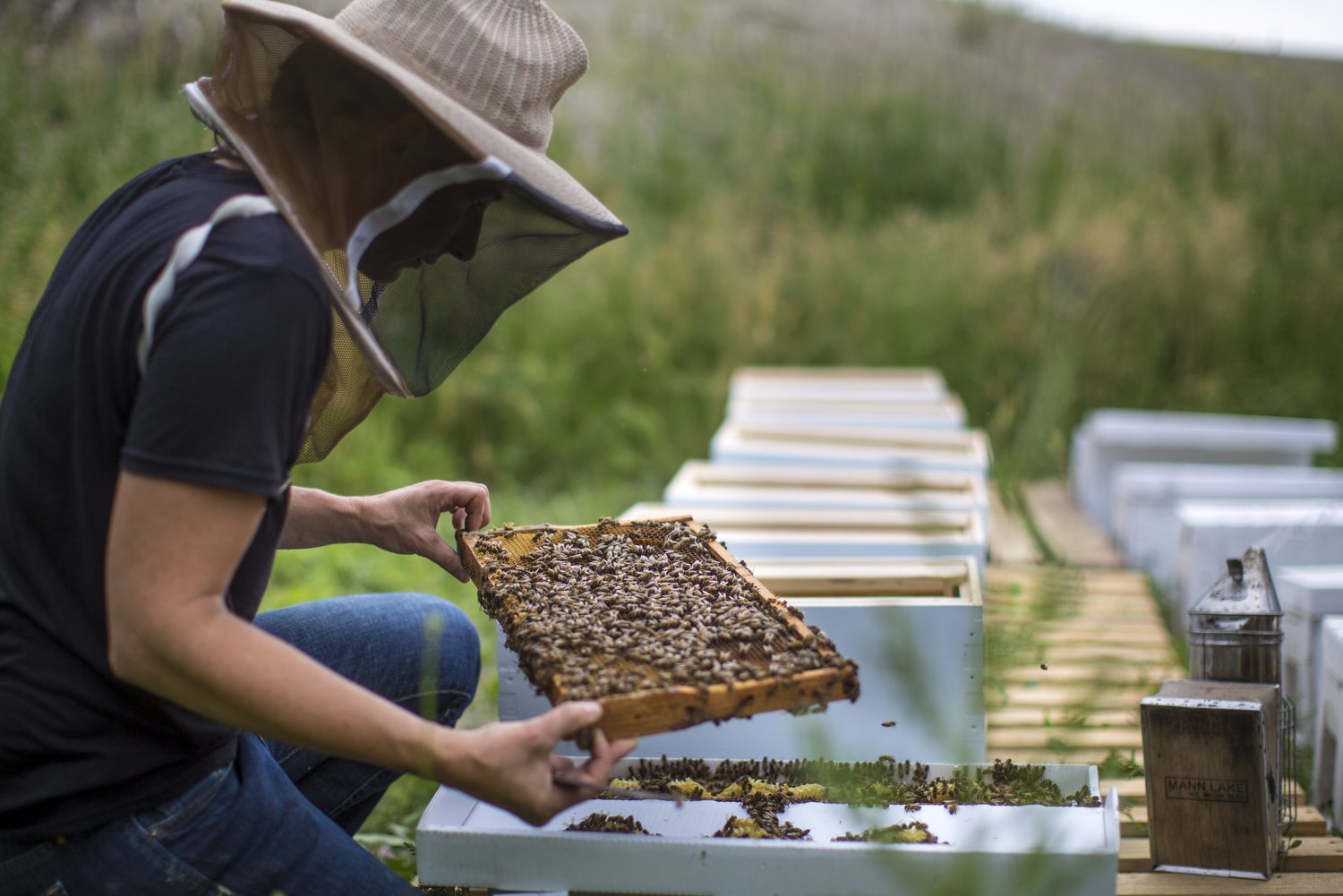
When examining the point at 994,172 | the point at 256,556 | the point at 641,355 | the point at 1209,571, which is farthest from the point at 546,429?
the point at 256,556

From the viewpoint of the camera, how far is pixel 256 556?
4.59 feet

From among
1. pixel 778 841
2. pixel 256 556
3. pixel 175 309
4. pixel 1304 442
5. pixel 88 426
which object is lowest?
pixel 1304 442

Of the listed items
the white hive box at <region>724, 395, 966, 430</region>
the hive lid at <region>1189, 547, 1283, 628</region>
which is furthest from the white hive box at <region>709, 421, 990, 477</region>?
the hive lid at <region>1189, 547, 1283, 628</region>

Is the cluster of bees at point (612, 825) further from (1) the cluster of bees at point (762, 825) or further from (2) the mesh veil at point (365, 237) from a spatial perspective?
Result: (2) the mesh veil at point (365, 237)

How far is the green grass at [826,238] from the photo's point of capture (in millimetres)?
4477

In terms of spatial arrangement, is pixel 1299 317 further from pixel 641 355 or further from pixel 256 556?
pixel 256 556

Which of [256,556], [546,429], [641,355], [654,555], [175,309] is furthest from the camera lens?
[641,355]

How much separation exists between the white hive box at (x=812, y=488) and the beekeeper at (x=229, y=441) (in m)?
1.55

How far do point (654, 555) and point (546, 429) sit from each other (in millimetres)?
3957

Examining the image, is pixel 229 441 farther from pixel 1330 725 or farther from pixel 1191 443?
pixel 1191 443

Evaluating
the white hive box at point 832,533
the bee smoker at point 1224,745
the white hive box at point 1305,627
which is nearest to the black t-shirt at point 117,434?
the white hive box at point 832,533

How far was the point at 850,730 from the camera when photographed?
6.70 feet

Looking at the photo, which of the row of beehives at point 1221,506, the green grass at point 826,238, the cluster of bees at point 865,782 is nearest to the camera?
the cluster of bees at point 865,782

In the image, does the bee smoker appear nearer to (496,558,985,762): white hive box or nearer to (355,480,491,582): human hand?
(496,558,985,762): white hive box
